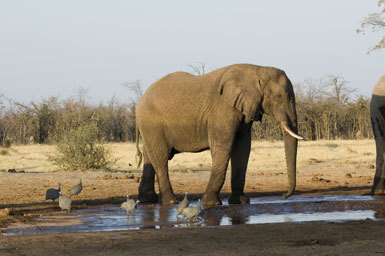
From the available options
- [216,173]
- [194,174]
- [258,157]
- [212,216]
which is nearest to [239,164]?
[216,173]

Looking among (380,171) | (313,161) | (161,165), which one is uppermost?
(313,161)

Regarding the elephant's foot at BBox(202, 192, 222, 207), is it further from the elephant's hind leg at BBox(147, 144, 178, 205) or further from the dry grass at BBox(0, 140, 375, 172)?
the dry grass at BBox(0, 140, 375, 172)

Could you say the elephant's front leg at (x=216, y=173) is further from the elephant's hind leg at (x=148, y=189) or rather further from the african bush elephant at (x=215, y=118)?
the elephant's hind leg at (x=148, y=189)

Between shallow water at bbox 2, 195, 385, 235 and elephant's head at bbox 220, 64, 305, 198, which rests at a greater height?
elephant's head at bbox 220, 64, 305, 198

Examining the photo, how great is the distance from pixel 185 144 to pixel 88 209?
2.21m

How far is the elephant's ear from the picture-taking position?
41.0ft

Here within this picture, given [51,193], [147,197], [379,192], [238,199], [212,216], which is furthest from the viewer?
[379,192]

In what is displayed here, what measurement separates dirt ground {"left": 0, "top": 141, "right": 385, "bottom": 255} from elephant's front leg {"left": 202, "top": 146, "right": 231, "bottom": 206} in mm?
2122

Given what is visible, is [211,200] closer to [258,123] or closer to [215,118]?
[215,118]

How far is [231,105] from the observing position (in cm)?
1257

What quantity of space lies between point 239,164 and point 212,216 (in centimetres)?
223

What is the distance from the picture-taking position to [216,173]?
1255 centimetres

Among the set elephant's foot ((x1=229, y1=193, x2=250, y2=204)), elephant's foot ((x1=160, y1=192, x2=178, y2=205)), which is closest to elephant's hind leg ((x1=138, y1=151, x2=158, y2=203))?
elephant's foot ((x1=160, y1=192, x2=178, y2=205))

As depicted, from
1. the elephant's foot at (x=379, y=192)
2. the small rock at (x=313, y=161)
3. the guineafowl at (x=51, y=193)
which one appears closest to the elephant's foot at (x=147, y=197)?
the guineafowl at (x=51, y=193)
